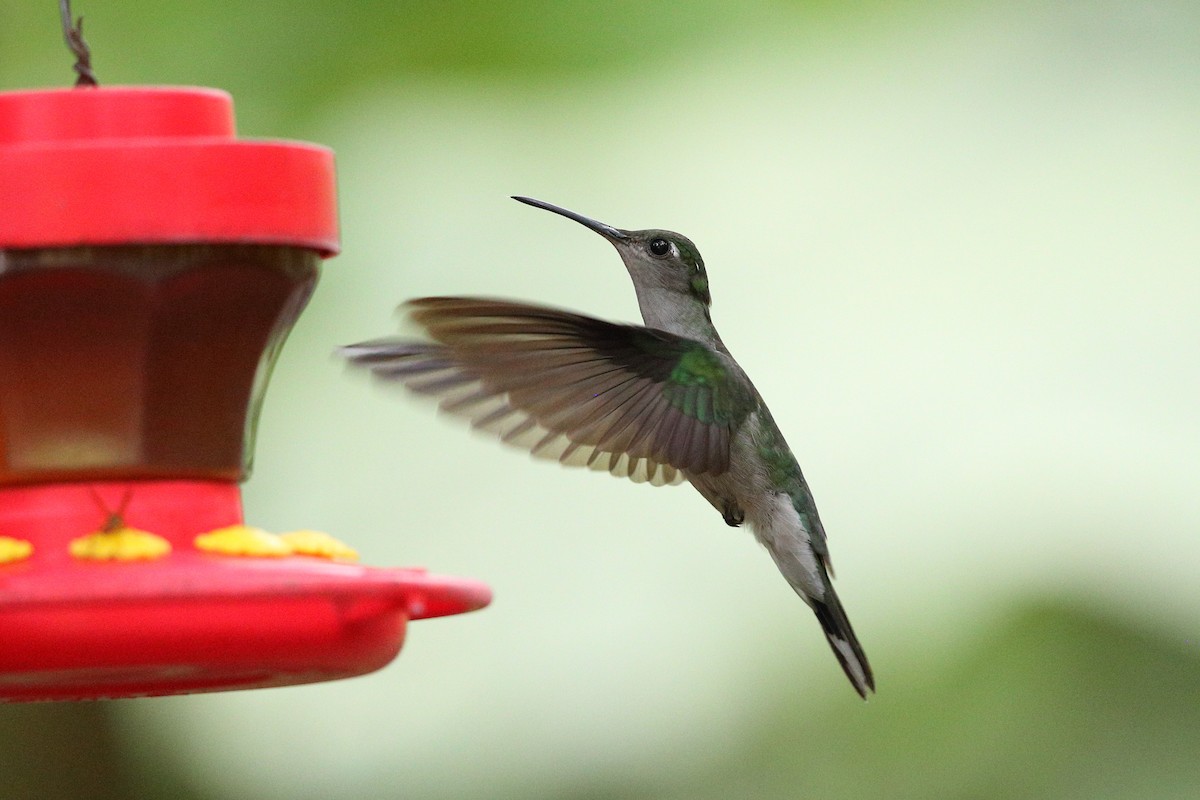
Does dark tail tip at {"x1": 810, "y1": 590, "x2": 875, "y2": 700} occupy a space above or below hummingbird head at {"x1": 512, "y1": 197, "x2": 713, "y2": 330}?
below

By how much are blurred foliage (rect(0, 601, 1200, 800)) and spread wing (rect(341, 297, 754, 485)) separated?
9.01 feet

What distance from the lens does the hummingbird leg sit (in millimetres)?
4055

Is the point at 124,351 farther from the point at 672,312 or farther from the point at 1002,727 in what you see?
the point at 1002,727

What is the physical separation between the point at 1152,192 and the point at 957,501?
5.66 ft

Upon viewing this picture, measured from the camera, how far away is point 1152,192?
6.92 meters

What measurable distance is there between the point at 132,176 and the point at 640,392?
154 cm

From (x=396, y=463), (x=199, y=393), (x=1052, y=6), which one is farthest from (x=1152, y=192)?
(x=199, y=393)

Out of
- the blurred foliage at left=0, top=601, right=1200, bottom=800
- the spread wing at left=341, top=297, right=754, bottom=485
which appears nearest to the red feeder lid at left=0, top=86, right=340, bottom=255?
the spread wing at left=341, top=297, right=754, bottom=485

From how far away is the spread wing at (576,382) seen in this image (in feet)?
9.90

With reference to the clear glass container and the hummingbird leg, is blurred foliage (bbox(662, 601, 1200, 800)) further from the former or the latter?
the clear glass container

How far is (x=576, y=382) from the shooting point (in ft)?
11.4

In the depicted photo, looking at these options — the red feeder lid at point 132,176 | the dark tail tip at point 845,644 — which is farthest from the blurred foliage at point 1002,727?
the red feeder lid at point 132,176

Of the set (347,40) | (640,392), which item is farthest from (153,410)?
(347,40)

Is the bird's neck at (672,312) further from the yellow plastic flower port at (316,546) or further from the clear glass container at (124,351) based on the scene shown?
the yellow plastic flower port at (316,546)
